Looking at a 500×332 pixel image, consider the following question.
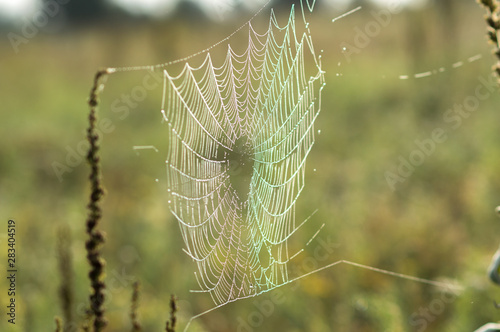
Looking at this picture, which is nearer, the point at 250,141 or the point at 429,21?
the point at 250,141

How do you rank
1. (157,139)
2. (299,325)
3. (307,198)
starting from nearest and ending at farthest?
(299,325), (307,198), (157,139)

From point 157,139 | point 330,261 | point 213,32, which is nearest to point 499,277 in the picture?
point 330,261

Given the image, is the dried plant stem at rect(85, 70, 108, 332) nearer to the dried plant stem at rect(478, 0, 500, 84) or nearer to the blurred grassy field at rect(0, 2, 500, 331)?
the dried plant stem at rect(478, 0, 500, 84)

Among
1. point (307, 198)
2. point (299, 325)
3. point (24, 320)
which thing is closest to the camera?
point (24, 320)

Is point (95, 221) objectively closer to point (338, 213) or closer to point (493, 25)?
point (493, 25)

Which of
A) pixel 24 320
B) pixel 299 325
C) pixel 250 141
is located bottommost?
pixel 299 325

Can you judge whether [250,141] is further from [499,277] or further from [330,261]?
[499,277]

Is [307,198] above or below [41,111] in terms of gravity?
below
